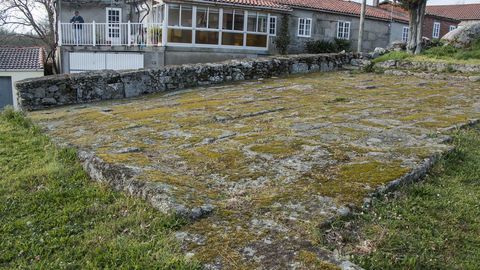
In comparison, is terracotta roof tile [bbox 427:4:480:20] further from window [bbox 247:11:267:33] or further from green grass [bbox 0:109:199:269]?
green grass [bbox 0:109:199:269]

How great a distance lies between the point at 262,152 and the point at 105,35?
16.5 m

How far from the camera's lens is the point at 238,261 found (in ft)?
8.26

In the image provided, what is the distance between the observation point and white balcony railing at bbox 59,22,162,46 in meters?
18.8

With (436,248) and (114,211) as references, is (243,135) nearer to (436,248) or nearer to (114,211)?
(114,211)

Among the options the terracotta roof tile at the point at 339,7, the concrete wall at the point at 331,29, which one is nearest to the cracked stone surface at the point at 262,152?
the concrete wall at the point at 331,29

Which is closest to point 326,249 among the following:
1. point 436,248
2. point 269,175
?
point 436,248

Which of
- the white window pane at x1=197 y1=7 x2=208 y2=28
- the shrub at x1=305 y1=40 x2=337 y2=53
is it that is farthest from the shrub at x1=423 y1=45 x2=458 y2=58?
the white window pane at x1=197 y1=7 x2=208 y2=28

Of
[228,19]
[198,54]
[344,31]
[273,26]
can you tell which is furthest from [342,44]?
[198,54]

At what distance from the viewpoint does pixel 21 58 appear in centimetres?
2302

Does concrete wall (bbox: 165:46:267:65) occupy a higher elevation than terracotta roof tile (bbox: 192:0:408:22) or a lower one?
lower

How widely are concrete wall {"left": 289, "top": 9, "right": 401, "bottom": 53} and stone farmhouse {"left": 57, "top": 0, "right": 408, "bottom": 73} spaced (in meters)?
0.05

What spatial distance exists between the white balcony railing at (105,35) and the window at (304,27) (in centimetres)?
768

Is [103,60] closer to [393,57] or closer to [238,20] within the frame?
[238,20]

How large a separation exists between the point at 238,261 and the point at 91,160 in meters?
2.35
